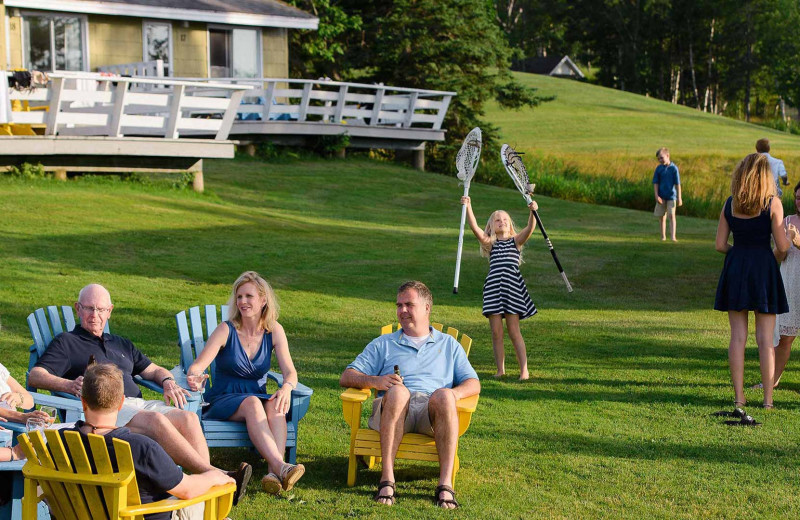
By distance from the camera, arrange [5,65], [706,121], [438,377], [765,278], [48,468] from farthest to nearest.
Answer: [706,121] < [5,65] < [765,278] < [438,377] < [48,468]

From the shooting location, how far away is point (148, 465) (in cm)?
448

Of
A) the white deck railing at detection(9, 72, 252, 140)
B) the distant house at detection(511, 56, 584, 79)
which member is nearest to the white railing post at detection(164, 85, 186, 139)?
the white deck railing at detection(9, 72, 252, 140)

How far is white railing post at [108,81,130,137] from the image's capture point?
1798 centimetres

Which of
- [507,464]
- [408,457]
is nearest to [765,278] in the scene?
[507,464]

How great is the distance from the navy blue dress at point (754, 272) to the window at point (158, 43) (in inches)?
880

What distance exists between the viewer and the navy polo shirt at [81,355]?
249 inches

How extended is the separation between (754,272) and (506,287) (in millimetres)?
2166

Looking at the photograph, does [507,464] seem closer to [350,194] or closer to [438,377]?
[438,377]

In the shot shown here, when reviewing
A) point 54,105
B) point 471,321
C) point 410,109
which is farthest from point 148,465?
point 410,109

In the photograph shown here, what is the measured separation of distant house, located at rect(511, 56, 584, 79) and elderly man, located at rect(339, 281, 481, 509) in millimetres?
86086

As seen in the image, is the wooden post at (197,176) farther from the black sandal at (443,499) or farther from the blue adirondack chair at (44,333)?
the black sandal at (443,499)

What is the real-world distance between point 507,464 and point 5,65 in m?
19.7

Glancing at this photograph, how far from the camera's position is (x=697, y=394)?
854 centimetres

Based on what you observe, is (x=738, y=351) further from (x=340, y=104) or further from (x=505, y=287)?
(x=340, y=104)
